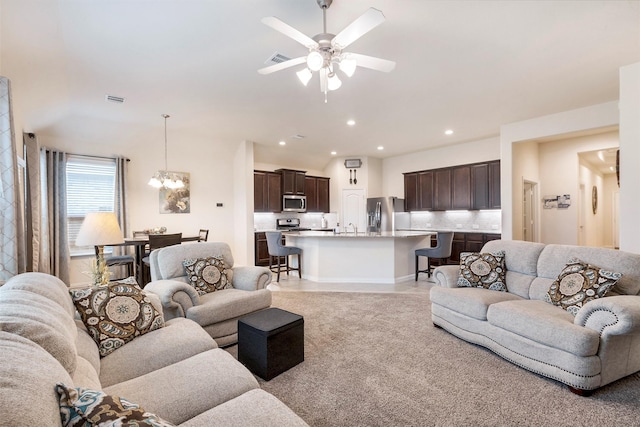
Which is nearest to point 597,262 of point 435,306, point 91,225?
point 435,306

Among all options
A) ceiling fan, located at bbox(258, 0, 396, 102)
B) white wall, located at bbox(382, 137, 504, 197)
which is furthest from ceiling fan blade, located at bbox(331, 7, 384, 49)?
white wall, located at bbox(382, 137, 504, 197)

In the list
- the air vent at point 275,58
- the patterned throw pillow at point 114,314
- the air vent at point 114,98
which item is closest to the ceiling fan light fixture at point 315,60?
the air vent at point 275,58

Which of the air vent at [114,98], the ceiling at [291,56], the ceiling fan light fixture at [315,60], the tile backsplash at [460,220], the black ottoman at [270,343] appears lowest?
the black ottoman at [270,343]

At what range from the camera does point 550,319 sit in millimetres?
2309

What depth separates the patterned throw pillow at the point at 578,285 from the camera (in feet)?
7.96

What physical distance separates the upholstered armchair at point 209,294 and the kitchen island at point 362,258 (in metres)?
2.34

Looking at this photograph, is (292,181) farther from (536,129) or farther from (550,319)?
(550,319)

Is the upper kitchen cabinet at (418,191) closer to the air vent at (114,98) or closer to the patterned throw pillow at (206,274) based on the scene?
the patterned throw pillow at (206,274)

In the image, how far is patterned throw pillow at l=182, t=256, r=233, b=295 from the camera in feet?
10.6

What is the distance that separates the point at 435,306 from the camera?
11.0 ft

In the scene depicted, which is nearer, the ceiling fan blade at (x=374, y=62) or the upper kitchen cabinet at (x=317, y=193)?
the ceiling fan blade at (x=374, y=62)

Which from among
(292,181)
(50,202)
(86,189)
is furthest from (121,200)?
(292,181)

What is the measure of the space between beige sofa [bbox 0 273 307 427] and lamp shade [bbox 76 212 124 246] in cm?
63

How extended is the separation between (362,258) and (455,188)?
134 inches
